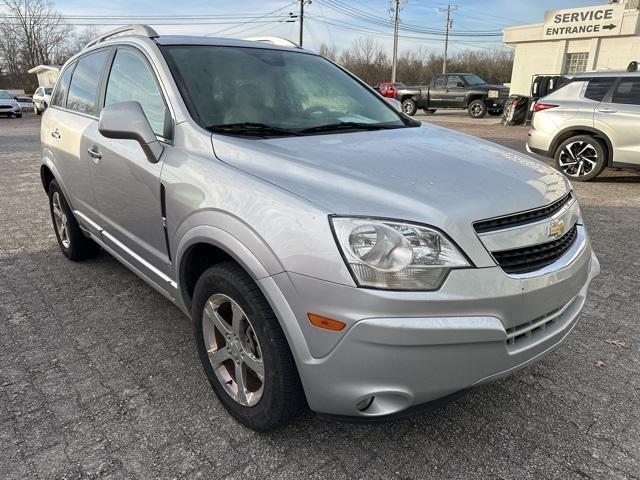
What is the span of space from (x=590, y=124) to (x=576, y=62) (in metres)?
18.4

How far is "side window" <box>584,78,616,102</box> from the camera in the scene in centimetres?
786

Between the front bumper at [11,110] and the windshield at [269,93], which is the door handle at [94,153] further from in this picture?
the front bumper at [11,110]

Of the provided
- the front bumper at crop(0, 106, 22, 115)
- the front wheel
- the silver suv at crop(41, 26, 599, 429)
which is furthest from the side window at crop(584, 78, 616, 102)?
the front bumper at crop(0, 106, 22, 115)

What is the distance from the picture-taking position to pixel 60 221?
177 inches

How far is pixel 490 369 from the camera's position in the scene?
1.84 meters

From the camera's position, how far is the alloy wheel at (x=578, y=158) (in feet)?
26.4

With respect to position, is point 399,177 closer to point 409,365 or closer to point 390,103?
point 409,365

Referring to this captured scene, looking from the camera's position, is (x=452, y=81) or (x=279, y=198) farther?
(x=452, y=81)

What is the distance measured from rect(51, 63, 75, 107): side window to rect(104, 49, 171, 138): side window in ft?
3.89

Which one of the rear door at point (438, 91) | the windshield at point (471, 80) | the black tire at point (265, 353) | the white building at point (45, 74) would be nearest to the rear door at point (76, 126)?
the black tire at point (265, 353)

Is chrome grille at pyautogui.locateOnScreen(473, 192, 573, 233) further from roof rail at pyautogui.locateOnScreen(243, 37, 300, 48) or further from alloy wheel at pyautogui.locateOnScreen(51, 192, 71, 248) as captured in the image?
alloy wheel at pyautogui.locateOnScreen(51, 192, 71, 248)

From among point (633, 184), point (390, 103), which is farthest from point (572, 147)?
point (390, 103)

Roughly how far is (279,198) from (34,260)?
360cm

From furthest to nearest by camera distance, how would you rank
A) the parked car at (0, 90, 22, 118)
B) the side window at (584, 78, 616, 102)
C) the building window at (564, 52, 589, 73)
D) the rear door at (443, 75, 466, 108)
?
the parked car at (0, 90, 22, 118)
the rear door at (443, 75, 466, 108)
the building window at (564, 52, 589, 73)
the side window at (584, 78, 616, 102)
